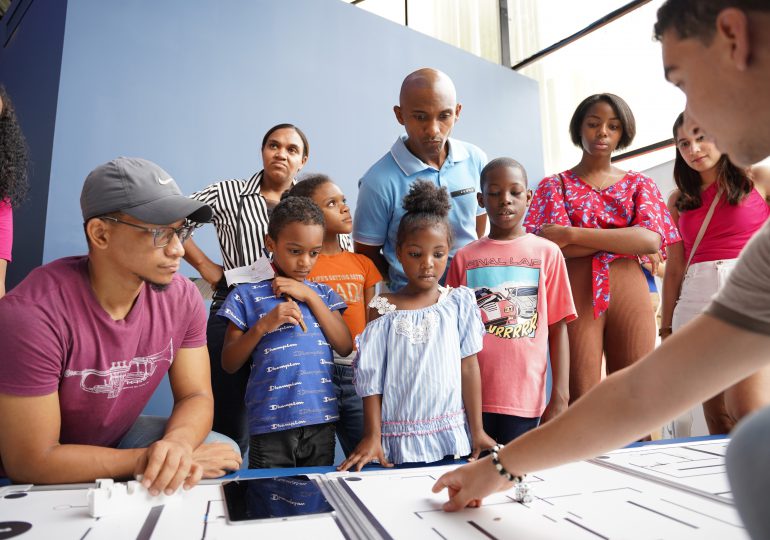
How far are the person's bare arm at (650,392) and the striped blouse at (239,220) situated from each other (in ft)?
4.94

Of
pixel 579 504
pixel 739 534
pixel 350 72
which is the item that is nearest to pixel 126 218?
pixel 579 504

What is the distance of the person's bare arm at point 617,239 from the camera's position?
1965mm

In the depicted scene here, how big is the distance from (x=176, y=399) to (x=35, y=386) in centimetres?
34

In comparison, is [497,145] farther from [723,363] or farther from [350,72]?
[723,363]

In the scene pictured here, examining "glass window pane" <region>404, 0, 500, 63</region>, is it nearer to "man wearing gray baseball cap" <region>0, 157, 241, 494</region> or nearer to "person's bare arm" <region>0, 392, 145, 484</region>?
"man wearing gray baseball cap" <region>0, 157, 241, 494</region>

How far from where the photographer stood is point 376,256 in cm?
212

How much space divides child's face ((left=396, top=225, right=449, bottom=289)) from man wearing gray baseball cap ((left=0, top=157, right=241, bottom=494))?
611mm

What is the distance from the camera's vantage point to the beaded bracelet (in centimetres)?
86

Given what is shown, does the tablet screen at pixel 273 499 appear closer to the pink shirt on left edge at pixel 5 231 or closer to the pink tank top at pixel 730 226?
the pink shirt on left edge at pixel 5 231

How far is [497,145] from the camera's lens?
16.1 ft

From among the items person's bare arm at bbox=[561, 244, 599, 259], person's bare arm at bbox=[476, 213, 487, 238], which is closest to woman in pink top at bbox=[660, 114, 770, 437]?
person's bare arm at bbox=[561, 244, 599, 259]

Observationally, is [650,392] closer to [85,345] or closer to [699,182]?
[85,345]

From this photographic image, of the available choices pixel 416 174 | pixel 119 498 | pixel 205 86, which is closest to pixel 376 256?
pixel 416 174

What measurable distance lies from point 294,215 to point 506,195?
27.9 inches
